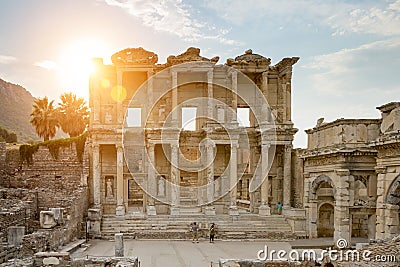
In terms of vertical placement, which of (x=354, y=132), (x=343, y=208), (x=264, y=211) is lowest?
(x=264, y=211)

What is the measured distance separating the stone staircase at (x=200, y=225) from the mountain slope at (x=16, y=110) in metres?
55.7

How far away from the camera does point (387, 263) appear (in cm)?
1201

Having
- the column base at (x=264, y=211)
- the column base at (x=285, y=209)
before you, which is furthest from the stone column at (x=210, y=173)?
the column base at (x=285, y=209)

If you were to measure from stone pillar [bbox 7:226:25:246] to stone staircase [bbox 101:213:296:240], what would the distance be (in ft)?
27.8

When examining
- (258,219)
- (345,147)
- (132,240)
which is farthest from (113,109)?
(345,147)

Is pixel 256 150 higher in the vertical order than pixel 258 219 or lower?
higher

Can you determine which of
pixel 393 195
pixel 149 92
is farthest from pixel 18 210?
pixel 393 195

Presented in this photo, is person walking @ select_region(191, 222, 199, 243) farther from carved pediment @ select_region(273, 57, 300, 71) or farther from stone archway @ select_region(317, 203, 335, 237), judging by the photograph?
carved pediment @ select_region(273, 57, 300, 71)

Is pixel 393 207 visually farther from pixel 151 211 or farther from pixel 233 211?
pixel 151 211

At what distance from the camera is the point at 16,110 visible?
96125 millimetres

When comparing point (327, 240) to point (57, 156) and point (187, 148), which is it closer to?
point (187, 148)

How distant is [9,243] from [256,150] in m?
19.1

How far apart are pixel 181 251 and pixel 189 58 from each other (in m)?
14.3

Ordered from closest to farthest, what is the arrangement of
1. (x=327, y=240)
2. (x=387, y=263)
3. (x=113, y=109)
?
(x=387, y=263) < (x=327, y=240) < (x=113, y=109)
